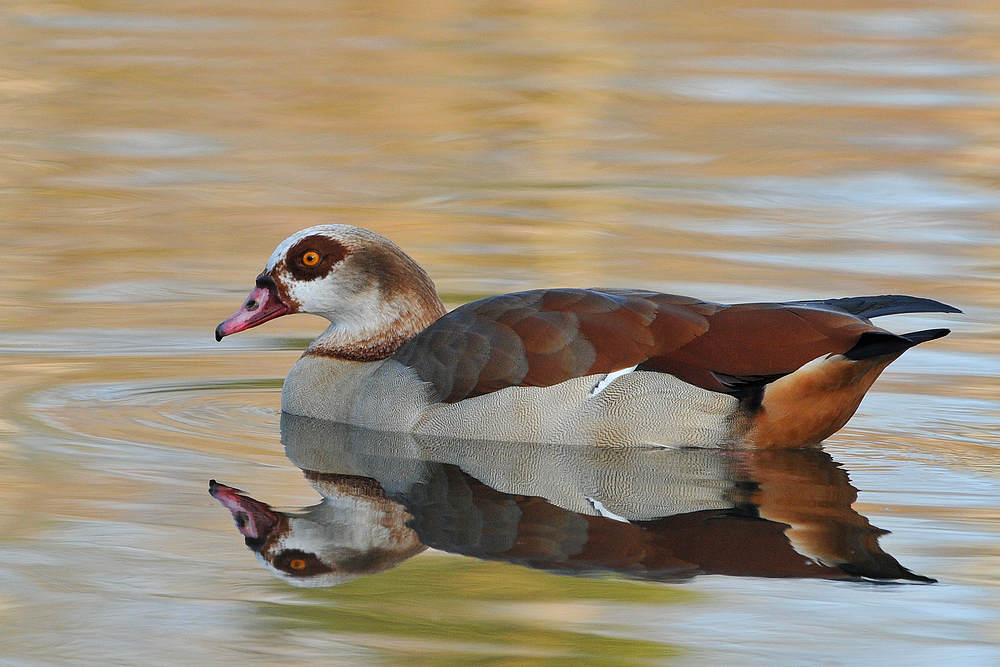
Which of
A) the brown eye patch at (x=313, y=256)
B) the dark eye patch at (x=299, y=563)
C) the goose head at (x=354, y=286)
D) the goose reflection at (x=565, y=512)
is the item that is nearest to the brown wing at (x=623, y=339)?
the goose reflection at (x=565, y=512)

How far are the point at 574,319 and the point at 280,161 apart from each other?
811cm

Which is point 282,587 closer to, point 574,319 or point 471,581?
point 471,581

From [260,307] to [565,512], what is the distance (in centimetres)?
267

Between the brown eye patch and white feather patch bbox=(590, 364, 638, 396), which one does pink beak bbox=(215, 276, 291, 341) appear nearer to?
the brown eye patch

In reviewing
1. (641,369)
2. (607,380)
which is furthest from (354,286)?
(641,369)

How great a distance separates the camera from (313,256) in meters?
8.49

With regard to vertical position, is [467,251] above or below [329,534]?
above

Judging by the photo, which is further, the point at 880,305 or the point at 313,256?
the point at 313,256

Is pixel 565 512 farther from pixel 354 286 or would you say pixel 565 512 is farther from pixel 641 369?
pixel 354 286

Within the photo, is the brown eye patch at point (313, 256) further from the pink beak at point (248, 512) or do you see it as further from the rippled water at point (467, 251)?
the pink beak at point (248, 512)

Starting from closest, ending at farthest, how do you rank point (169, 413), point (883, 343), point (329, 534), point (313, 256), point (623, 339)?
point (329, 534) → point (883, 343) → point (623, 339) → point (169, 413) → point (313, 256)

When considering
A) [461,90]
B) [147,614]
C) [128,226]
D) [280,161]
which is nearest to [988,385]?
[147,614]

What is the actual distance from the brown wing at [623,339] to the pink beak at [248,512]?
1328 mm

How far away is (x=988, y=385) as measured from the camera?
8492 millimetres
